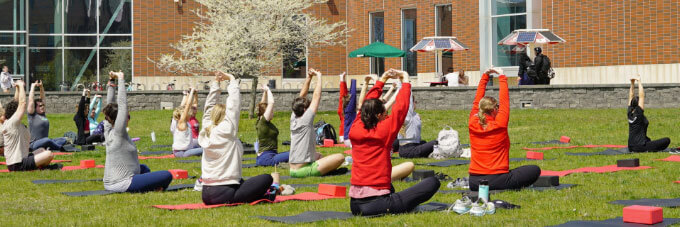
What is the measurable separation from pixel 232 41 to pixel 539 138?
60.9 ft

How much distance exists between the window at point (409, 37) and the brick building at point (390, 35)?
0.04m

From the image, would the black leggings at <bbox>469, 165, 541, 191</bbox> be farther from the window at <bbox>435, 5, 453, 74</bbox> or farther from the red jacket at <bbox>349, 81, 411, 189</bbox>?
the window at <bbox>435, 5, 453, 74</bbox>

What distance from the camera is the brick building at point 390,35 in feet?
117

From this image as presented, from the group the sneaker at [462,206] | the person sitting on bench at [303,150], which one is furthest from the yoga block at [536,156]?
the sneaker at [462,206]

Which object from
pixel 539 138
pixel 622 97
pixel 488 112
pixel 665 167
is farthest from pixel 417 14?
pixel 488 112

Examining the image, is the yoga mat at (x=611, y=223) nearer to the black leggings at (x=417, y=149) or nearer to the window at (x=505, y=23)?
the black leggings at (x=417, y=149)

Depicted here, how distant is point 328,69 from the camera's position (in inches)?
1864

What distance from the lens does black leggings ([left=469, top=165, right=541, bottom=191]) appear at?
1160cm

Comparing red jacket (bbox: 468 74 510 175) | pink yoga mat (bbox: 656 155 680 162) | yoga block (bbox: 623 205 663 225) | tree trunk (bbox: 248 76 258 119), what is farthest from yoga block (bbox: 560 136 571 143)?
tree trunk (bbox: 248 76 258 119)

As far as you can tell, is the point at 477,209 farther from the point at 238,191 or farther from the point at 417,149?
the point at 417,149

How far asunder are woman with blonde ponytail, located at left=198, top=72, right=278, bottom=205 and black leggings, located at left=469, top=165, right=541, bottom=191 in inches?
93.7

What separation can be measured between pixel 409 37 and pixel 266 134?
93.3ft

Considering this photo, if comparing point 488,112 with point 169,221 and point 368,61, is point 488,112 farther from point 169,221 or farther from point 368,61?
point 368,61

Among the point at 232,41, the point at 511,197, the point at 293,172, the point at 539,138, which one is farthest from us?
the point at 232,41
